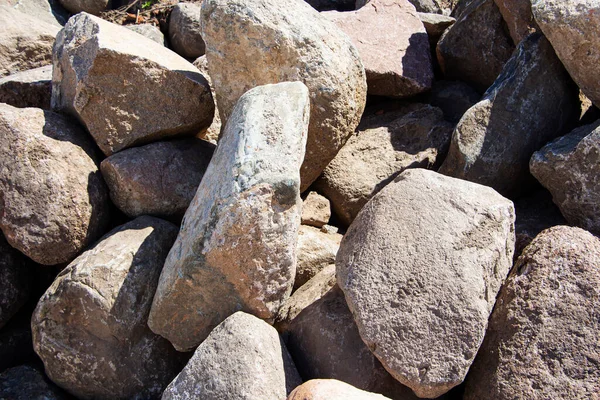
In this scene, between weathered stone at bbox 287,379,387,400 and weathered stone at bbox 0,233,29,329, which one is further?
weathered stone at bbox 0,233,29,329

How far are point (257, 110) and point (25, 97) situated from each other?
1.61 metres

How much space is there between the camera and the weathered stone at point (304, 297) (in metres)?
2.62

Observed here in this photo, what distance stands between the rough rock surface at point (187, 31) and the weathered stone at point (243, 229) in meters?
2.07

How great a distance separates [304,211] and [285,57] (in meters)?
0.73

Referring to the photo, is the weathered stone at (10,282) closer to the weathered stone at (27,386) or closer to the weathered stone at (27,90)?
the weathered stone at (27,386)

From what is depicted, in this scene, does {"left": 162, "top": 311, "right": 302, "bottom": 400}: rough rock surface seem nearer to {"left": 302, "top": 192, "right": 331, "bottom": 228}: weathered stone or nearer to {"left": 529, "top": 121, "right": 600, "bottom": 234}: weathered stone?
{"left": 302, "top": 192, "right": 331, "bottom": 228}: weathered stone

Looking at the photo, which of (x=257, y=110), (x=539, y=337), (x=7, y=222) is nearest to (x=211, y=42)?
(x=257, y=110)

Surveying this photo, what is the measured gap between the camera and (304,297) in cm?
268

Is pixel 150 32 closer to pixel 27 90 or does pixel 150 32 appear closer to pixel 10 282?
pixel 27 90

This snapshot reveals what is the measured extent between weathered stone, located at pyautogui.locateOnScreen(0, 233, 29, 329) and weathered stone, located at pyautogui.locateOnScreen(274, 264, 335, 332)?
1.22m

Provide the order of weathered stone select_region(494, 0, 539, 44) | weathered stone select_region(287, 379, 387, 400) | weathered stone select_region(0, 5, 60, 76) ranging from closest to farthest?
weathered stone select_region(287, 379, 387, 400) < weathered stone select_region(494, 0, 539, 44) < weathered stone select_region(0, 5, 60, 76)

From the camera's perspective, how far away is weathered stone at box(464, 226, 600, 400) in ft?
6.86

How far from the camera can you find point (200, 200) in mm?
2518

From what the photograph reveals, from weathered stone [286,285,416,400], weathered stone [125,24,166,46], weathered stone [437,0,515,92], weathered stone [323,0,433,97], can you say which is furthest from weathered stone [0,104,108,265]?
weathered stone [437,0,515,92]
